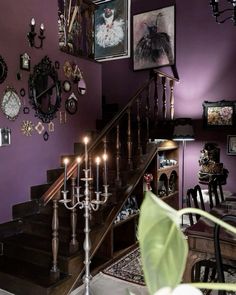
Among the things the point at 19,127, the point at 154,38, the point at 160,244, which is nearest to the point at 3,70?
the point at 19,127

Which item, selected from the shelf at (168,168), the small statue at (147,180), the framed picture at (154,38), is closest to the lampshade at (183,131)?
the shelf at (168,168)

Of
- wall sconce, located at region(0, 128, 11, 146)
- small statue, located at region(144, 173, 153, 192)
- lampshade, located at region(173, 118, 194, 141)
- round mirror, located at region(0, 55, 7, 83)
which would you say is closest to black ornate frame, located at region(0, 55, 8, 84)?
round mirror, located at region(0, 55, 7, 83)

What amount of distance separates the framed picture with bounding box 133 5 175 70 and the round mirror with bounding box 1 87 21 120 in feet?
9.23

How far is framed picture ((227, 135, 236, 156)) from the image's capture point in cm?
485

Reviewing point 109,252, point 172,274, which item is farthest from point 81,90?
point 172,274

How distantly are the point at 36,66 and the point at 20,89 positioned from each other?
17.1 inches

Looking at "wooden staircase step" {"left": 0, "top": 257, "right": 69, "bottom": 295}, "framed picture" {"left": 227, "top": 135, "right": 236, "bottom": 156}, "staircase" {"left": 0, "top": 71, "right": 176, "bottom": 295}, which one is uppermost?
"framed picture" {"left": 227, "top": 135, "right": 236, "bottom": 156}

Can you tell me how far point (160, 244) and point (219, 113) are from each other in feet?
15.9

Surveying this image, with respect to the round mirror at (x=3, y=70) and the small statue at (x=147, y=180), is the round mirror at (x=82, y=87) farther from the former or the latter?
the small statue at (x=147, y=180)

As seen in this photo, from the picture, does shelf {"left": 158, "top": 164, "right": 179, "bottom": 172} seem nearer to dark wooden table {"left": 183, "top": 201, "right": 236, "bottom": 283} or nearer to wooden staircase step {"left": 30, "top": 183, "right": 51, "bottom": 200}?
wooden staircase step {"left": 30, "top": 183, "right": 51, "bottom": 200}

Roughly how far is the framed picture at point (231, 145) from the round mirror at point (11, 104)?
125 inches

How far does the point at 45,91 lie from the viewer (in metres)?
4.24

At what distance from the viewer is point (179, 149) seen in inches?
211

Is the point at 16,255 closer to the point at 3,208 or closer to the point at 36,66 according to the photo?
the point at 3,208
